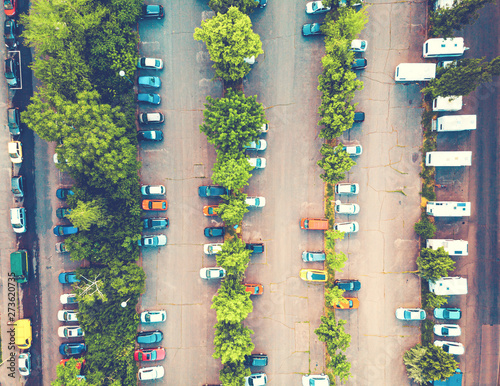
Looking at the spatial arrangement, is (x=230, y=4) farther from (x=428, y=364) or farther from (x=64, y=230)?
(x=428, y=364)

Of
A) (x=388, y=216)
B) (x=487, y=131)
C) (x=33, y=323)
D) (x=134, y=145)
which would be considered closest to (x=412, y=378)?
(x=388, y=216)

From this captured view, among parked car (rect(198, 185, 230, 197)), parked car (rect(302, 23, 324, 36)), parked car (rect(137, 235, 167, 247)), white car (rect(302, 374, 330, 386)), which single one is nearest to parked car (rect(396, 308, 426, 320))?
white car (rect(302, 374, 330, 386))

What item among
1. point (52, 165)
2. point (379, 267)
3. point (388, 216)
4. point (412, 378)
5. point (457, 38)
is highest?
point (457, 38)

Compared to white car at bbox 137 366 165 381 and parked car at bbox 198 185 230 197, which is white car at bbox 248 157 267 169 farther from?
white car at bbox 137 366 165 381

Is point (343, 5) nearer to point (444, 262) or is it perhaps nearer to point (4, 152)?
point (444, 262)

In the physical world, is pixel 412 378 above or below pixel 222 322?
below

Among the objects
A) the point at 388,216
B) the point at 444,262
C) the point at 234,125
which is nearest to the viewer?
the point at 234,125

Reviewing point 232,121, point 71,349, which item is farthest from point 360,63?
point 71,349
